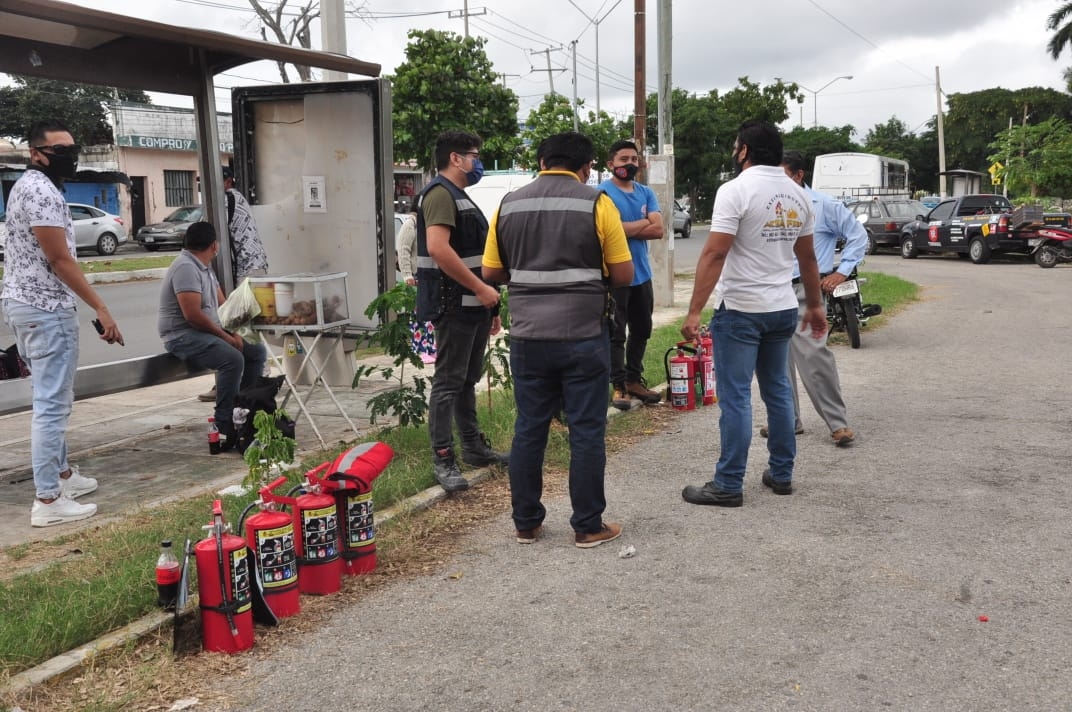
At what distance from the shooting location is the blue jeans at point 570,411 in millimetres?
4766

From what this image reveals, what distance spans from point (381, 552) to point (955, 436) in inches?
167

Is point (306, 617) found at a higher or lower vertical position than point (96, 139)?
lower

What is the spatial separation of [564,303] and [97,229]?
27.0 m

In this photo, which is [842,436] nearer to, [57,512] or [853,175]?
[57,512]

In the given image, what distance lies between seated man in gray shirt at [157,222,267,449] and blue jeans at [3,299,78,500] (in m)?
1.22

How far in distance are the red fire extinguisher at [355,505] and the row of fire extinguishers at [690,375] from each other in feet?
12.9

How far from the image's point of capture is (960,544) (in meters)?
4.82

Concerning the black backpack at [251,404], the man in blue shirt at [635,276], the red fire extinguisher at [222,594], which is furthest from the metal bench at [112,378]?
the man in blue shirt at [635,276]

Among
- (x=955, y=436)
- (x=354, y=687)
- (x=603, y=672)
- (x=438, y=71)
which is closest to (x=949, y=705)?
(x=603, y=672)

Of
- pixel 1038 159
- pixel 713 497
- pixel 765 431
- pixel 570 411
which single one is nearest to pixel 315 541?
pixel 570 411

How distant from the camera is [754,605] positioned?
13.7ft

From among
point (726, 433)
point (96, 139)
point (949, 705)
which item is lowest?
point (949, 705)

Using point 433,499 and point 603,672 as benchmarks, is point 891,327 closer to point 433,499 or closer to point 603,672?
point 433,499

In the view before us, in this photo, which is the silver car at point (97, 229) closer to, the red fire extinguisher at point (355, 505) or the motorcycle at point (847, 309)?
the motorcycle at point (847, 309)
